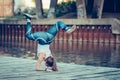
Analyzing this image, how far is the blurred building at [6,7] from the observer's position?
53.4 m

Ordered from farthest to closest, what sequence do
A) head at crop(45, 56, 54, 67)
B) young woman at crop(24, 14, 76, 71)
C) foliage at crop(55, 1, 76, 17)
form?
foliage at crop(55, 1, 76, 17) → head at crop(45, 56, 54, 67) → young woman at crop(24, 14, 76, 71)

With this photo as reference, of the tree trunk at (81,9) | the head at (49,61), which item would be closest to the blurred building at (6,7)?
the tree trunk at (81,9)

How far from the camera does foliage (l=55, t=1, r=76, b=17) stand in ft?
152

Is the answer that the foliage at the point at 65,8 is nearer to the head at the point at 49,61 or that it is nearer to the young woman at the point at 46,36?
the young woman at the point at 46,36

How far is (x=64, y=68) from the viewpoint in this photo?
15.8m

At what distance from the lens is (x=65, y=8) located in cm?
4706

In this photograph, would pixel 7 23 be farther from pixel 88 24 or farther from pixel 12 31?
pixel 88 24

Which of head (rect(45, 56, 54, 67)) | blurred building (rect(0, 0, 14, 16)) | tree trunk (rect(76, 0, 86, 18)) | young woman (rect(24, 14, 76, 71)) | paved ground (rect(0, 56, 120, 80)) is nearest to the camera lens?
paved ground (rect(0, 56, 120, 80))

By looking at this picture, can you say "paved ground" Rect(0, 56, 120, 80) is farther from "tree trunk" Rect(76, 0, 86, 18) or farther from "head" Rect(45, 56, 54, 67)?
"tree trunk" Rect(76, 0, 86, 18)

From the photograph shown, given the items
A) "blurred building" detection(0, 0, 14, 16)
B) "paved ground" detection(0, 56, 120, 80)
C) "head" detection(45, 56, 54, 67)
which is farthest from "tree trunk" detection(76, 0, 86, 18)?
"head" detection(45, 56, 54, 67)

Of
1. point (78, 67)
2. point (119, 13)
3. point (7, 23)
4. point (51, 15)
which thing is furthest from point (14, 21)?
point (78, 67)

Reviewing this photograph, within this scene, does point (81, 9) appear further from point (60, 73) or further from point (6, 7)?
point (60, 73)

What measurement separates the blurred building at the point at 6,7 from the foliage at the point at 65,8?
7.96 metres

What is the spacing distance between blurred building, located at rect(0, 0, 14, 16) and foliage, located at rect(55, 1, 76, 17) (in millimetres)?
7961
